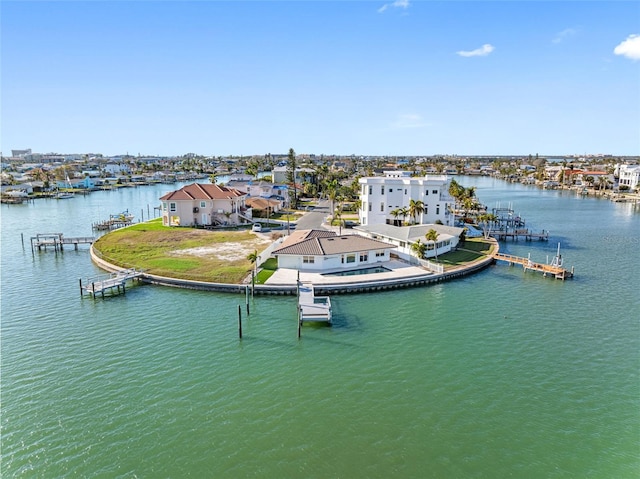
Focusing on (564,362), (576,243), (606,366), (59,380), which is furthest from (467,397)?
(576,243)

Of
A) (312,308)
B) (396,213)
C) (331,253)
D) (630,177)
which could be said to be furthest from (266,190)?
(630,177)

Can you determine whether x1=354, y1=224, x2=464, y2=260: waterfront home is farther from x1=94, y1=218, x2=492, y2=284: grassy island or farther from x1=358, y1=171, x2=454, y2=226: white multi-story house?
x1=358, y1=171, x2=454, y2=226: white multi-story house

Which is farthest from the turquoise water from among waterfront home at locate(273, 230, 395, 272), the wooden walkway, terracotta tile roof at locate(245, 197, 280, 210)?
terracotta tile roof at locate(245, 197, 280, 210)

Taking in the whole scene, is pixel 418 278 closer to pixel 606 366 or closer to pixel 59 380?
pixel 606 366

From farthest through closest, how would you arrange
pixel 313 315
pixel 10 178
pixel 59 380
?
1. pixel 10 178
2. pixel 313 315
3. pixel 59 380

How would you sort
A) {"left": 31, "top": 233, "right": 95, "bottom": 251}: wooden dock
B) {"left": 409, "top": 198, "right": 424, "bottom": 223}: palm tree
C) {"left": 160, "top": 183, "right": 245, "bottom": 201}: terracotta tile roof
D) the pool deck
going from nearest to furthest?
the pool deck, {"left": 31, "top": 233, "right": 95, "bottom": 251}: wooden dock, {"left": 409, "top": 198, "right": 424, "bottom": 223}: palm tree, {"left": 160, "top": 183, "right": 245, "bottom": 201}: terracotta tile roof
